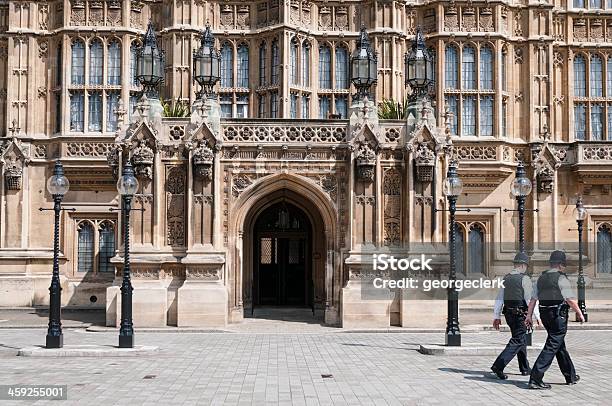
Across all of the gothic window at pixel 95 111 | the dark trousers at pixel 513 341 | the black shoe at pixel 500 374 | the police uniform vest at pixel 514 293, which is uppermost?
the gothic window at pixel 95 111

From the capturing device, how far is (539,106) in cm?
3372

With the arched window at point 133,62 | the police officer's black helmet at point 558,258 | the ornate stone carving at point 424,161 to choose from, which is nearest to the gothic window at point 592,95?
the ornate stone carving at point 424,161

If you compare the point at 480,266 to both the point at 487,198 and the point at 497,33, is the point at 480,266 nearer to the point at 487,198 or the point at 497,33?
the point at 487,198

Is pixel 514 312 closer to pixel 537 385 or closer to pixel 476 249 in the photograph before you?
pixel 537 385

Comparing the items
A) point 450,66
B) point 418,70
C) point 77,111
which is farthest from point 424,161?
point 77,111

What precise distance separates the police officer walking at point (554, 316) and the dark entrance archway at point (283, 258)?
598 inches

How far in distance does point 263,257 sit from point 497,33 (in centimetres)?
1261

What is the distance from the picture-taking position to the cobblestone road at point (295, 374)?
43.0 feet

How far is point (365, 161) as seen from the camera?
2505 cm

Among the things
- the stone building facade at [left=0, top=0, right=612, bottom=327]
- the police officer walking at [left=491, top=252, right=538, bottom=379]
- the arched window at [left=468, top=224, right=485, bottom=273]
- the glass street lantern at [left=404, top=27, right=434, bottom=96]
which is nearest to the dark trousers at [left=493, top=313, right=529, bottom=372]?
the police officer walking at [left=491, top=252, right=538, bottom=379]

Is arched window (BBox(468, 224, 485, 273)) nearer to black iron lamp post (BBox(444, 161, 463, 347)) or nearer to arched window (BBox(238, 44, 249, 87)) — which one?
arched window (BBox(238, 44, 249, 87))

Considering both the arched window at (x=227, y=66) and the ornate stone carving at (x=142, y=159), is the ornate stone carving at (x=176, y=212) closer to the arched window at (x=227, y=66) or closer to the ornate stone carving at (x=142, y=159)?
the ornate stone carving at (x=142, y=159)

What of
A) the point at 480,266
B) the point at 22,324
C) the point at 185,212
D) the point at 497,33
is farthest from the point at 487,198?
the point at 22,324

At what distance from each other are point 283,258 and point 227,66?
846 cm
